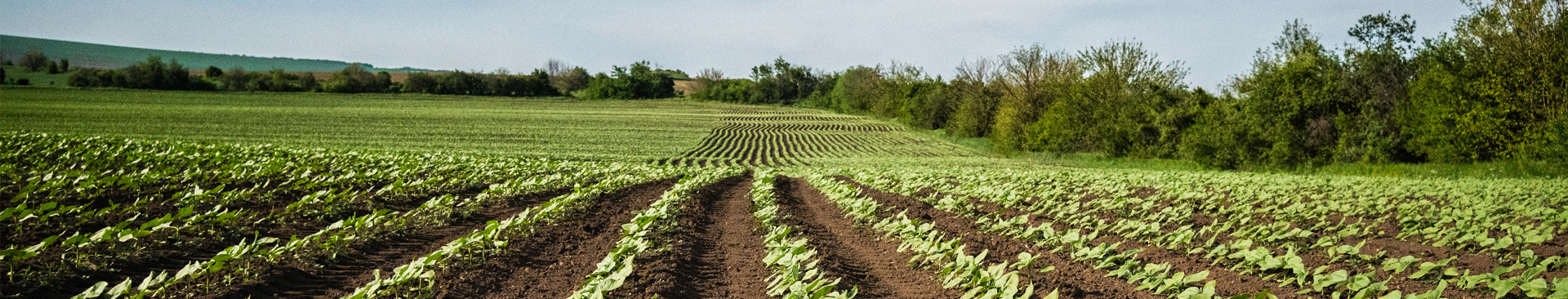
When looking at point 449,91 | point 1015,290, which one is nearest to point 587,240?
point 1015,290

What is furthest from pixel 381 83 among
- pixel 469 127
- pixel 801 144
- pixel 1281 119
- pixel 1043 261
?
pixel 1043 261

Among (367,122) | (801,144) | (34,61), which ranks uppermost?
(34,61)

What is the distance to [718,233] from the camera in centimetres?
907

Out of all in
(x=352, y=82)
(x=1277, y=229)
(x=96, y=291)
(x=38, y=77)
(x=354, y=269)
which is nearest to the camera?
(x=96, y=291)

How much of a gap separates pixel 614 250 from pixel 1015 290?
3511mm

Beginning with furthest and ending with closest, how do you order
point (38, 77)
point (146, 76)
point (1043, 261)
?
point (38, 77) → point (146, 76) → point (1043, 261)

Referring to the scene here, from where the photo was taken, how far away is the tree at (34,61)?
8681 cm

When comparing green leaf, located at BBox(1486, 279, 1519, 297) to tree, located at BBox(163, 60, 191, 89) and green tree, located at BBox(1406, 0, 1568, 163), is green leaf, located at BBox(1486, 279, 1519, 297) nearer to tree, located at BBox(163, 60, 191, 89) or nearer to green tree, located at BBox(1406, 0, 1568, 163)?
green tree, located at BBox(1406, 0, 1568, 163)

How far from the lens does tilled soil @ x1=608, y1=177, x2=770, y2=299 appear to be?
5.61 m

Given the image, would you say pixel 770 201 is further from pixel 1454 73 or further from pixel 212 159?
pixel 1454 73

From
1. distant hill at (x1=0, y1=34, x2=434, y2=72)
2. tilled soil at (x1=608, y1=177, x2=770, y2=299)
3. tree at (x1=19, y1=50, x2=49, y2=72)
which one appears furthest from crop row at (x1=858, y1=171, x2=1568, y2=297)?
tree at (x1=19, y1=50, x2=49, y2=72)

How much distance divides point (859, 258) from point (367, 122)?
59.0 meters

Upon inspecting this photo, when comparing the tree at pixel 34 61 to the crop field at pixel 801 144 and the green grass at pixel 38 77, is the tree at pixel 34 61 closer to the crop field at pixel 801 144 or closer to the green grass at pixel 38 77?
the green grass at pixel 38 77

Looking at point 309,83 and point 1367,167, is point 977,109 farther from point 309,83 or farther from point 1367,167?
point 309,83
